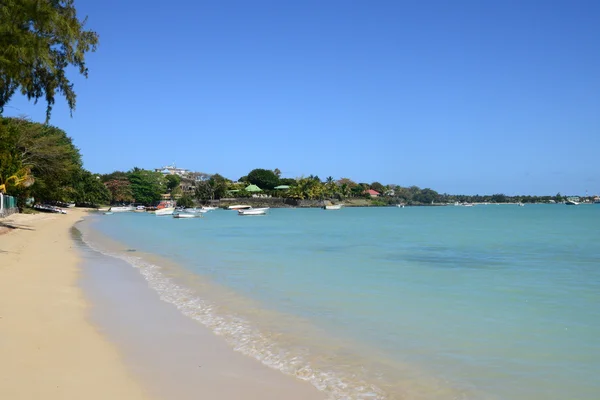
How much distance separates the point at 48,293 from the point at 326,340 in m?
5.94

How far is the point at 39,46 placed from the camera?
1152 centimetres

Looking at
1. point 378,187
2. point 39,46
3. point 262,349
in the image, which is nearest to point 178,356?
point 262,349

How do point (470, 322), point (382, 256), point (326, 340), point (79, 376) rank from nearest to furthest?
point (79, 376), point (326, 340), point (470, 322), point (382, 256)

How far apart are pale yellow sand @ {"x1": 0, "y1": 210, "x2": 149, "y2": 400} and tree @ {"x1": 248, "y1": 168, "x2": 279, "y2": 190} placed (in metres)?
141

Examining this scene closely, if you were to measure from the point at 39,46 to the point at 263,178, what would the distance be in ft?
461

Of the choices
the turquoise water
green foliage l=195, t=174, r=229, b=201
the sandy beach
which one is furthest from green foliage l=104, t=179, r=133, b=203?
the sandy beach

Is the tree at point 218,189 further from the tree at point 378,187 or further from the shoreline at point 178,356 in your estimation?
the shoreline at point 178,356

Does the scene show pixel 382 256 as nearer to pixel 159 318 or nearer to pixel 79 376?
pixel 159 318

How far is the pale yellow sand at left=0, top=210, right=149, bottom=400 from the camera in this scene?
15.9 ft

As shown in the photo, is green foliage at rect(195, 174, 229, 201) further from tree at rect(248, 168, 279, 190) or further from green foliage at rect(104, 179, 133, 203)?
tree at rect(248, 168, 279, 190)

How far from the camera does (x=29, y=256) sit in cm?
1642

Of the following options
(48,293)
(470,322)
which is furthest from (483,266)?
(48,293)

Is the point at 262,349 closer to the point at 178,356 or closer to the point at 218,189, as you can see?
the point at 178,356

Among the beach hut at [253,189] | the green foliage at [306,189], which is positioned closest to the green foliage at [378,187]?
the green foliage at [306,189]
